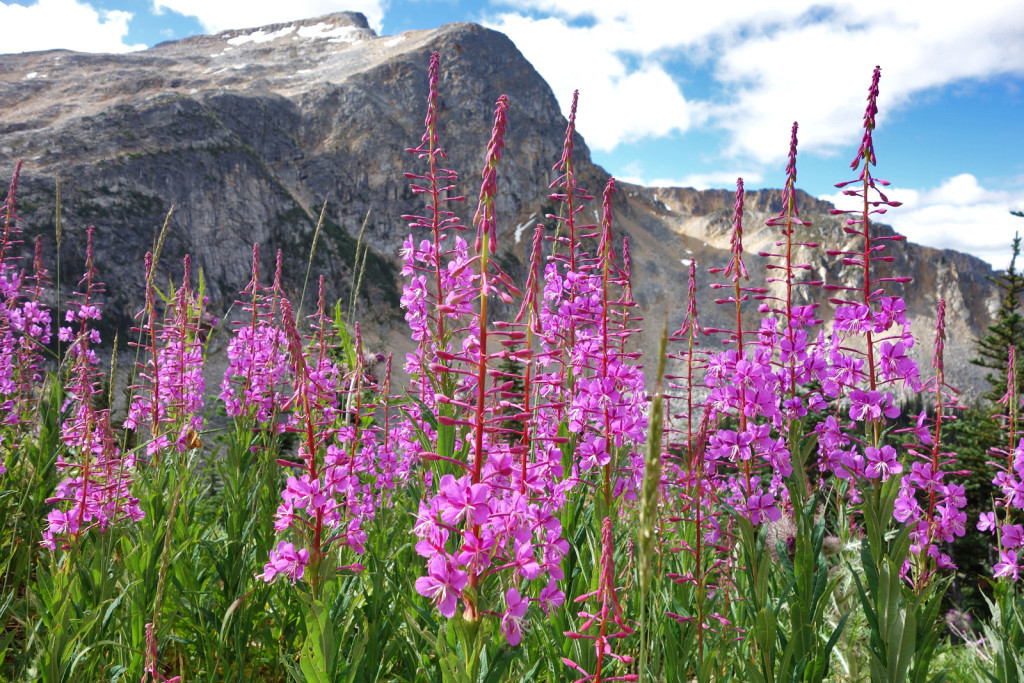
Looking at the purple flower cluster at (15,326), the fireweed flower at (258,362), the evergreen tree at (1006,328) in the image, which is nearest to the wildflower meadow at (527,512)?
the fireweed flower at (258,362)

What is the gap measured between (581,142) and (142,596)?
63816 mm

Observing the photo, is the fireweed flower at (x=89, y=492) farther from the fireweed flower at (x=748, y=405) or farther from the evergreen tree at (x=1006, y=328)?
the evergreen tree at (x=1006, y=328)

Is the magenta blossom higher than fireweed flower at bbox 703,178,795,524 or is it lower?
lower

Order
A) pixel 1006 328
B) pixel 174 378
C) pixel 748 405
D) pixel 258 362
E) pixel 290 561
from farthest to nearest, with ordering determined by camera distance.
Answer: pixel 1006 328
pixel 258 362
pixel 174 378
pixel 748 405
pixel 290 561

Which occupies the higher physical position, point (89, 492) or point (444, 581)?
point (444, 581)

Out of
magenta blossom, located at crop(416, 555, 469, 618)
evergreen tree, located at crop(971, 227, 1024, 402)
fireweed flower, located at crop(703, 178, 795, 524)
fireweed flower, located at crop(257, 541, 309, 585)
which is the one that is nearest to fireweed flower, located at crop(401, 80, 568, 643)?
magenta blossom, located at crop(416, 555, 469, 618)

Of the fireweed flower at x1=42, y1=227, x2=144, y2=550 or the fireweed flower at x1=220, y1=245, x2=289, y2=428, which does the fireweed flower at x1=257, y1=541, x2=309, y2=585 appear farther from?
the fireweed flower at x1=220, y1=245, x2=289, y2=428

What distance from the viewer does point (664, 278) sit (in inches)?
1992

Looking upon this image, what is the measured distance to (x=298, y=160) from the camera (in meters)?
41.2

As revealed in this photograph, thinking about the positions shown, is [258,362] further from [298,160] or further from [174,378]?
[298,160]

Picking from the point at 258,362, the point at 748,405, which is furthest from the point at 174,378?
the point at 748,405

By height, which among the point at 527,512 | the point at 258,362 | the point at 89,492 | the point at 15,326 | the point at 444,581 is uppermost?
the point at 15,326

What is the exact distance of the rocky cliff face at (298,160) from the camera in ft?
92.1

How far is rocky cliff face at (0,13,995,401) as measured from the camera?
2806 cm
